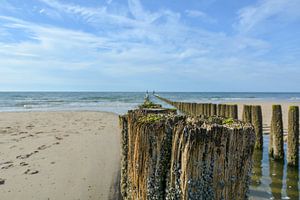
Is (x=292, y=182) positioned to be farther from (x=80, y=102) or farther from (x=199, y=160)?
(x=80, y=102)

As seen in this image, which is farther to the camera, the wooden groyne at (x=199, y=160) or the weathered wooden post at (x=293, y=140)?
the weathered wooden post at (x=293, y=140)

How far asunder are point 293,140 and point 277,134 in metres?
0.64

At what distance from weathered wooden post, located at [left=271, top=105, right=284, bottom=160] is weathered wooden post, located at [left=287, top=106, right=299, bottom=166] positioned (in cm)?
47

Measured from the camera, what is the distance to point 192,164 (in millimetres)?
2250

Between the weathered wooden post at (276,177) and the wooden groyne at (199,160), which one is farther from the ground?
the wooden groyne at (199,160)

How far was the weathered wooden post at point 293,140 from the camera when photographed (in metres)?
7.67

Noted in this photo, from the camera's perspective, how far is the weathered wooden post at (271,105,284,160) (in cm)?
827

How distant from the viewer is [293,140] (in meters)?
7.75

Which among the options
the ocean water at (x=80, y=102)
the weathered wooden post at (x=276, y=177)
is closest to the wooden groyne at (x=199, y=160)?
the weathered wooden post at (x=276, y=177)

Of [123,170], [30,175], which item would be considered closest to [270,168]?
[123,170]

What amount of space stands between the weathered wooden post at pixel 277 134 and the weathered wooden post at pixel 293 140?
466 mm

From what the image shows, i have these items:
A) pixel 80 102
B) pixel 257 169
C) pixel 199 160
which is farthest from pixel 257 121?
pixel 80 102

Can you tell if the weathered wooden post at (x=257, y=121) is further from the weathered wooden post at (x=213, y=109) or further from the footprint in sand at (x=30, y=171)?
the footprint in sand at (x=30, y=171)

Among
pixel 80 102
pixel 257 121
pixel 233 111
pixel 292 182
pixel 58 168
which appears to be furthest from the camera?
pixel 80 102
